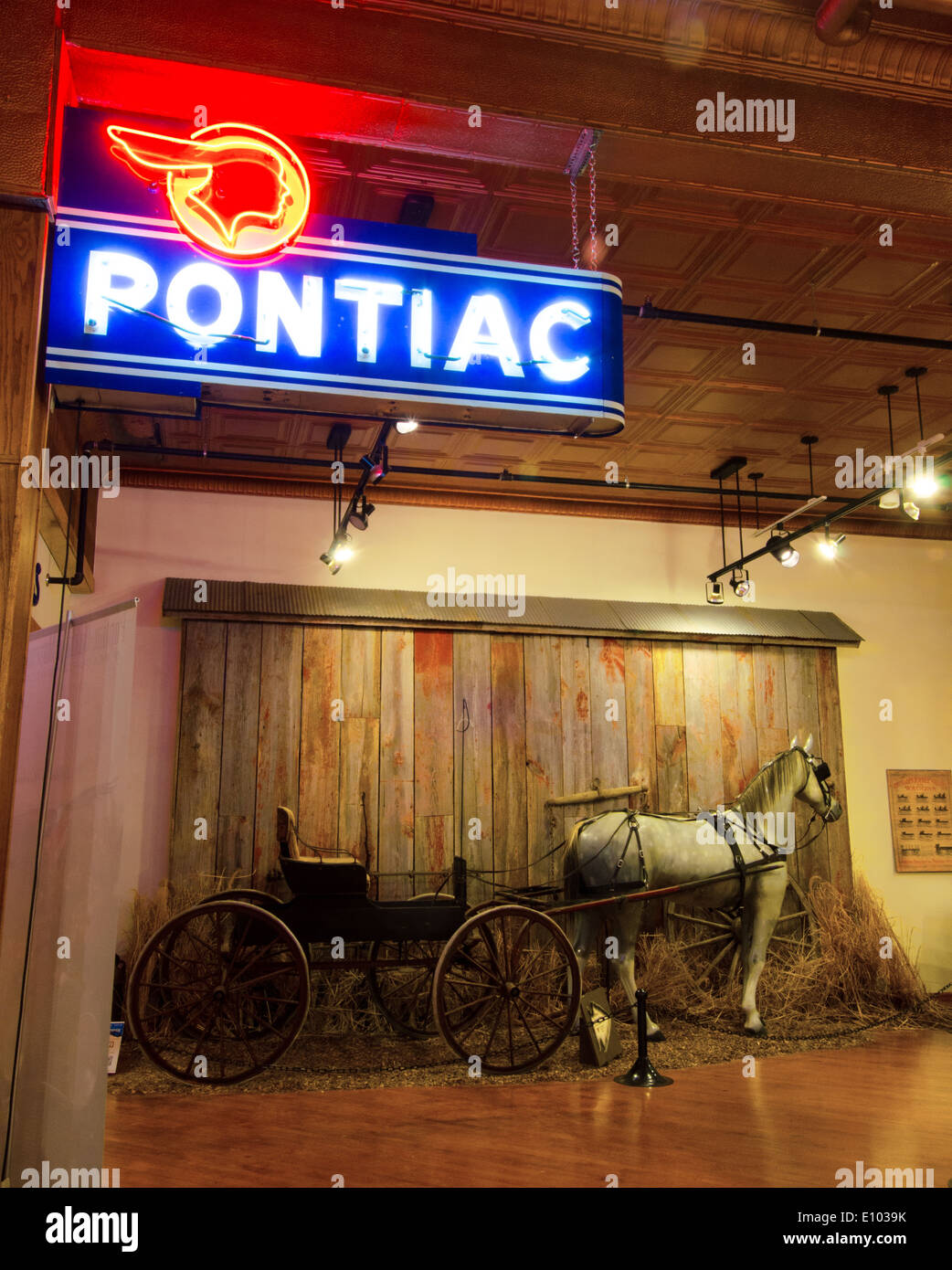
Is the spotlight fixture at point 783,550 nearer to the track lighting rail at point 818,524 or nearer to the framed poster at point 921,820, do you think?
the track lighting rail at point 818,524

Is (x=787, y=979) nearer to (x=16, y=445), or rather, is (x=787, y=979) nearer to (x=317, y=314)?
(x=317, y=314)

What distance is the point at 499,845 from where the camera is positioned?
7.93 metres

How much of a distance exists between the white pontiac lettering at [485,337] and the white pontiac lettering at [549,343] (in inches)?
3.4

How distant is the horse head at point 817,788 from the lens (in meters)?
7.57

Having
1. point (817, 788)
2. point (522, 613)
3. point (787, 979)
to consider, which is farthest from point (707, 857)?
point (522, 613)

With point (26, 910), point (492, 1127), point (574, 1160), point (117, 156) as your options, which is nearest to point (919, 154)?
point (117, 156)

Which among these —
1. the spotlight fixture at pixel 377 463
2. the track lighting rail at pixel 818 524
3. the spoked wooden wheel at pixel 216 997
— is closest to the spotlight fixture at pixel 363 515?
the spotlight fixture at pixel 377 463

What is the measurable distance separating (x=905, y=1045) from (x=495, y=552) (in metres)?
5.03

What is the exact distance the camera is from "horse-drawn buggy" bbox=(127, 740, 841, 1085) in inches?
216

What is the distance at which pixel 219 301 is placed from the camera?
3.03 metres

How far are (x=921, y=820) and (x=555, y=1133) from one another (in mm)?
5813

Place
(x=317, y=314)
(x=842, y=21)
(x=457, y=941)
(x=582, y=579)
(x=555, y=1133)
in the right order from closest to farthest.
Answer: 1. (x=317, y=314)
2. (x=842, y=21)
3. (x=555, y=1133)
4. (x=457, y=941)
5. (x=582, y=579)

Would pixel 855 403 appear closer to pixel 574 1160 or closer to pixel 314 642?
pixel 314 642

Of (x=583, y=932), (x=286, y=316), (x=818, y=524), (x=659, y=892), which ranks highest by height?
(x=818, y=524)
